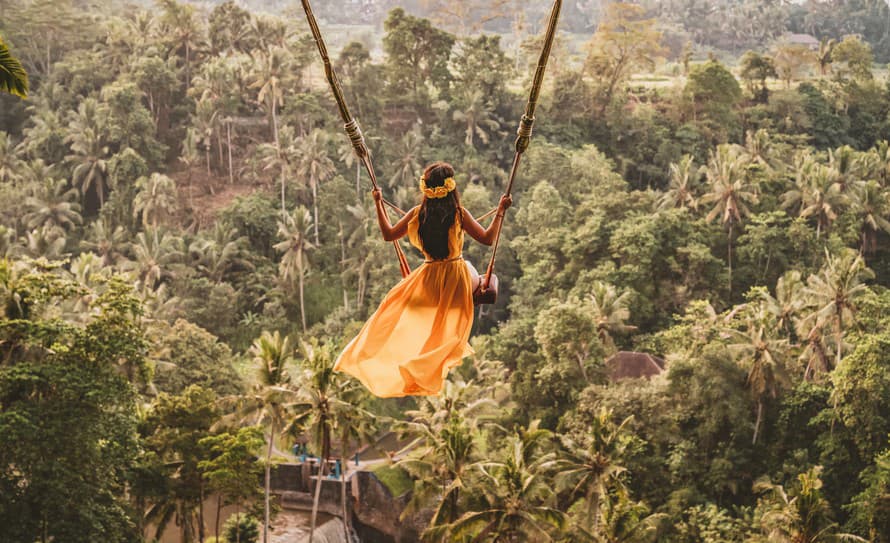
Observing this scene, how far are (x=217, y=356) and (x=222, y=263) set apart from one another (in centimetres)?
1014

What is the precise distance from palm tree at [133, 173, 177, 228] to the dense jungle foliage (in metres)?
0.15

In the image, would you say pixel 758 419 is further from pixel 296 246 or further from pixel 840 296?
pixel 296 246

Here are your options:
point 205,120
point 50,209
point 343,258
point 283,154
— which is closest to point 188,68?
point 205,120

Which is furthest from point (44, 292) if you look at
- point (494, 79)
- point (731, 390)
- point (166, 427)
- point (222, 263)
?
point (494, 79)

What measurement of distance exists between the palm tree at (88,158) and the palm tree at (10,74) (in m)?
33.9

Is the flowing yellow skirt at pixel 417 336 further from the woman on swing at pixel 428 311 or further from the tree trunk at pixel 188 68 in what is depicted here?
the tree trunk at pixel 188 68

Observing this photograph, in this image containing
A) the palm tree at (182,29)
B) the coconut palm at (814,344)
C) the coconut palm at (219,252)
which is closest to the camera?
the coconut palm at (814,344)

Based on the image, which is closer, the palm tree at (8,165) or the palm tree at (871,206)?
the palm tree at (871,206)

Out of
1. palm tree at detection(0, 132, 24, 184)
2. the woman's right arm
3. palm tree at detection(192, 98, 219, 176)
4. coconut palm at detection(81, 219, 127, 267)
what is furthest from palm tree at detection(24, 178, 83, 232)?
the woman's right arm

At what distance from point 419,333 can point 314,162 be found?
32810mm

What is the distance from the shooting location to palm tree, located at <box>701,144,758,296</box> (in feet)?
109

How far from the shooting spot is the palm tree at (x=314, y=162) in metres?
37.0

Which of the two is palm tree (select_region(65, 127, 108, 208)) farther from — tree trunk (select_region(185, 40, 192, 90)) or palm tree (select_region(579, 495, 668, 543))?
palm tree (select_region(579, 495, 668, 543))

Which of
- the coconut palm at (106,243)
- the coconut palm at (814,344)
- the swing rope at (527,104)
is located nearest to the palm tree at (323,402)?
the coconut palm at (814,344)
